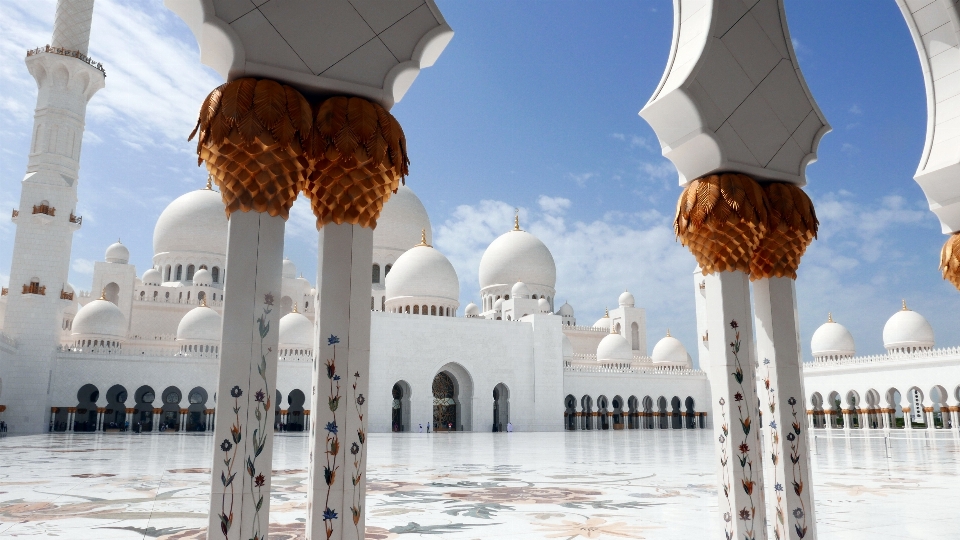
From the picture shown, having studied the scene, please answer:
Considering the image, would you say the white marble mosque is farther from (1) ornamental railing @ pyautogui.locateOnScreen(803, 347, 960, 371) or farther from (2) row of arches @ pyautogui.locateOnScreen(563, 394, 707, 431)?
(2) row of arches @ pyautogui.locateOnScreen(563, 394, 707, 431)

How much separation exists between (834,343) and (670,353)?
6363 mm

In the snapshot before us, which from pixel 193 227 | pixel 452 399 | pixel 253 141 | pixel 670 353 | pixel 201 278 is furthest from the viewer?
pixel 670 353

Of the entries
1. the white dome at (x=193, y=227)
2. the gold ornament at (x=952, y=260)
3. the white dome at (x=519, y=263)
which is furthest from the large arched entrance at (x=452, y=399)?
the gold ornament at (x=952, y=260)

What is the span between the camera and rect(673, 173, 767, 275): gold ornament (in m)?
3.08

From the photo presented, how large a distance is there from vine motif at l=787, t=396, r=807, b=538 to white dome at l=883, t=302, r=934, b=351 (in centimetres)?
2445

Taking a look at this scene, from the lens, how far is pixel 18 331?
17.1m

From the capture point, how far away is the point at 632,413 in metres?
27.0

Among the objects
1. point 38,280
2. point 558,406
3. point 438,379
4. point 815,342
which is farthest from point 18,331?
point 815,342

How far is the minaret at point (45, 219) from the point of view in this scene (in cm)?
1708

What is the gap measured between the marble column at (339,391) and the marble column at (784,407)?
191cm

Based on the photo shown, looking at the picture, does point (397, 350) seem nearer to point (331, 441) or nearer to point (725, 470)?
point (725, 470)

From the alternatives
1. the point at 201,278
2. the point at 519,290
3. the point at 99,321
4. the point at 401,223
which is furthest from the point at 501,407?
the point at 99,321

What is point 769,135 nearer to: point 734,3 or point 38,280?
point 734,3

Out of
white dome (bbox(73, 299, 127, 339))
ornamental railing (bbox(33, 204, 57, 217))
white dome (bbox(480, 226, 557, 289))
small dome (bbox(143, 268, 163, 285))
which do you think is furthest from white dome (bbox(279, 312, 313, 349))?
white dome (bbox(480, 226, 557, 289))
